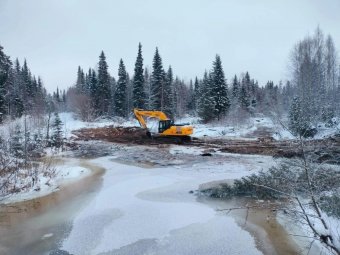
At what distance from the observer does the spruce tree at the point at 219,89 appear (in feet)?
136

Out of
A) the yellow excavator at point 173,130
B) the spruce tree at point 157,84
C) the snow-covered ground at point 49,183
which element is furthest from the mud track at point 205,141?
the spruce tree at point 157,84

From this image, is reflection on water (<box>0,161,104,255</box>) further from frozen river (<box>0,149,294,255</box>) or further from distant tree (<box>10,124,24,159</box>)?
distant tree (<box>10,124,24,159</box>)

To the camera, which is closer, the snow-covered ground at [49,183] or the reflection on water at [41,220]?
the reflection on water at [41,220]

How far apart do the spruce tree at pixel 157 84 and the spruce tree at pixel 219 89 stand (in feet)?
25.5

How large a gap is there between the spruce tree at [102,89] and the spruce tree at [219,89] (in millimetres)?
18169

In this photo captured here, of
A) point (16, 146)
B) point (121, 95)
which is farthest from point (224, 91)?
point (16, 146)

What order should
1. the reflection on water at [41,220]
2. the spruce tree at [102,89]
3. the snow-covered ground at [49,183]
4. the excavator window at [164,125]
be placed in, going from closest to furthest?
the reflection on water at [41,220] < the snow-covered ground at [49,183] < the excavator window at [164,125] < the spruce tree at [102,89]

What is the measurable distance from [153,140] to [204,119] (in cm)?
1560

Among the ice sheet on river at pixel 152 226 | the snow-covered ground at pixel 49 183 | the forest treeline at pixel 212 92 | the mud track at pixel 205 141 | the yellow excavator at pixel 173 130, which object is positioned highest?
the forest treeline at pixel 212 92

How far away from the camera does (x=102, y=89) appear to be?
51.2 metres

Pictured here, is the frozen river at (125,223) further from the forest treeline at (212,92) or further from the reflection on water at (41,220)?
the forest treeline at (212,92)

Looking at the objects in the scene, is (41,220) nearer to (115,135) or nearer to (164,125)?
(164,125)

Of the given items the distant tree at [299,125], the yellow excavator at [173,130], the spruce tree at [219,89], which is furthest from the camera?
the spruce tree at [219,89]

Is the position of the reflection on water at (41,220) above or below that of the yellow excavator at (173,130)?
below
